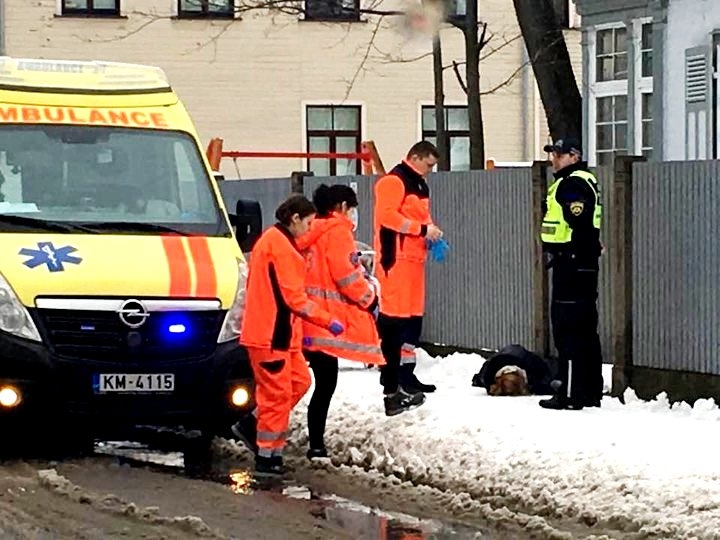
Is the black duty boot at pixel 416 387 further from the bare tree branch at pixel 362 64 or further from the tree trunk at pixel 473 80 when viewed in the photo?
the bare tree branch at pixel 362 64

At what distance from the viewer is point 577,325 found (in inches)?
503

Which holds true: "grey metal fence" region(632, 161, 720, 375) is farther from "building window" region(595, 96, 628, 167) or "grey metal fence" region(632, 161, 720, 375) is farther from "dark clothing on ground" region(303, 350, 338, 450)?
"building window" region(595, 96, 628, 167)

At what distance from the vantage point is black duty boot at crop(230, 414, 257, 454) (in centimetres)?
1204

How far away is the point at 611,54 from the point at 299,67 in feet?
44.8

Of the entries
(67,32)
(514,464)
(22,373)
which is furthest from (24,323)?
(67,32)

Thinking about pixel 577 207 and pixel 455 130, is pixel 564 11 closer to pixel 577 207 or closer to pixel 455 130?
pixel 455 130

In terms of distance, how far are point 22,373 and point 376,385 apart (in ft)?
12.4

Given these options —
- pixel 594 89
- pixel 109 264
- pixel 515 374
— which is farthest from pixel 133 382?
pixel 594 89

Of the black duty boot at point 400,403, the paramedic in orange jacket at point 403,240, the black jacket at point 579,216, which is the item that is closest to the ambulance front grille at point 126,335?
the black duty boot at point 400,403

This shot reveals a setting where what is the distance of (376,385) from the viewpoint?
566 inches

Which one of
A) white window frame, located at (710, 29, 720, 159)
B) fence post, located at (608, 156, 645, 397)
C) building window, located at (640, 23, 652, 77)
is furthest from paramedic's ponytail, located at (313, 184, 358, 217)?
building window, located at (640, 23, 652, 77)

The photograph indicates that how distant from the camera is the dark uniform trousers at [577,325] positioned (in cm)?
1273

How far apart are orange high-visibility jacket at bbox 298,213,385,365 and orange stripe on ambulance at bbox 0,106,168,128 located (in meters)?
1.92

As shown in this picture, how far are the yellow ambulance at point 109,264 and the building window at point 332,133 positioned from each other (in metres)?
22.7
